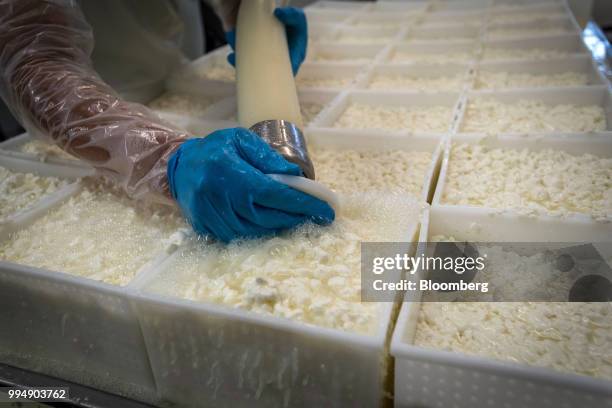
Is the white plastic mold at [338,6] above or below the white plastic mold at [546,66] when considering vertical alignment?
above

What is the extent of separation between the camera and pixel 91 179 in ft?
4.60

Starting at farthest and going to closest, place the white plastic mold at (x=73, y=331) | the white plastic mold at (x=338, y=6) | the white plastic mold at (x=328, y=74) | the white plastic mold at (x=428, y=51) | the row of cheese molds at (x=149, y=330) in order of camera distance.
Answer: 1. the white plastic mold at (x=338, y=6)
2. the white plastic mold at (x=428, y=51)
3. the white plastic mold at (x=328, y=74)
4. the white plastic mold at (x=73, y=331)
5. the row of cheese molds at (x=149, y=330)

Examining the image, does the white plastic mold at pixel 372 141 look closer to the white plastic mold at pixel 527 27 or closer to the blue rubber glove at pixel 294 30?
the blue rubber glove at pixel 294 30

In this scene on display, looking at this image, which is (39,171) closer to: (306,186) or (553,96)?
(306,186)

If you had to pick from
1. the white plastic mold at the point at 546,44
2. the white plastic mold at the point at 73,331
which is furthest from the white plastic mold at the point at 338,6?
the white plastic mold at the point at 73,331

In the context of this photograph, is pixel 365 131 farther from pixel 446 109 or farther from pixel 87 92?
pixel 87 92

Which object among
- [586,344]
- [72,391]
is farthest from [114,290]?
[586,344]

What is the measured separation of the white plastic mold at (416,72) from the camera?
2082 mm

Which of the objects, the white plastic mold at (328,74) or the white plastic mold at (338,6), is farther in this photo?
the white plastic mold at (338,6)

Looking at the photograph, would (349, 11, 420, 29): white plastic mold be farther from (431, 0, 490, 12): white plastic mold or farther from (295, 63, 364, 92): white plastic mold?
(295, 63, 364, 92): white plastic mold

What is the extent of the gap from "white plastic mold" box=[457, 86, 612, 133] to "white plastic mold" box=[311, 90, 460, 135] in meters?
0.08

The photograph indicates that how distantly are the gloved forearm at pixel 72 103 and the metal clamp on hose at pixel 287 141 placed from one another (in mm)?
220

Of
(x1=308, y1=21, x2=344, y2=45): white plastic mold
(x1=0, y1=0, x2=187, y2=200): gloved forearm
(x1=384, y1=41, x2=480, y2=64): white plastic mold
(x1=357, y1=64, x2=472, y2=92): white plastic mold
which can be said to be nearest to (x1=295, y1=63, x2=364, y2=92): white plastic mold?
(x1=357, y1=64, x2=472, y2=92): white plastic mold

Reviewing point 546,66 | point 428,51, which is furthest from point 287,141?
point 428,51
